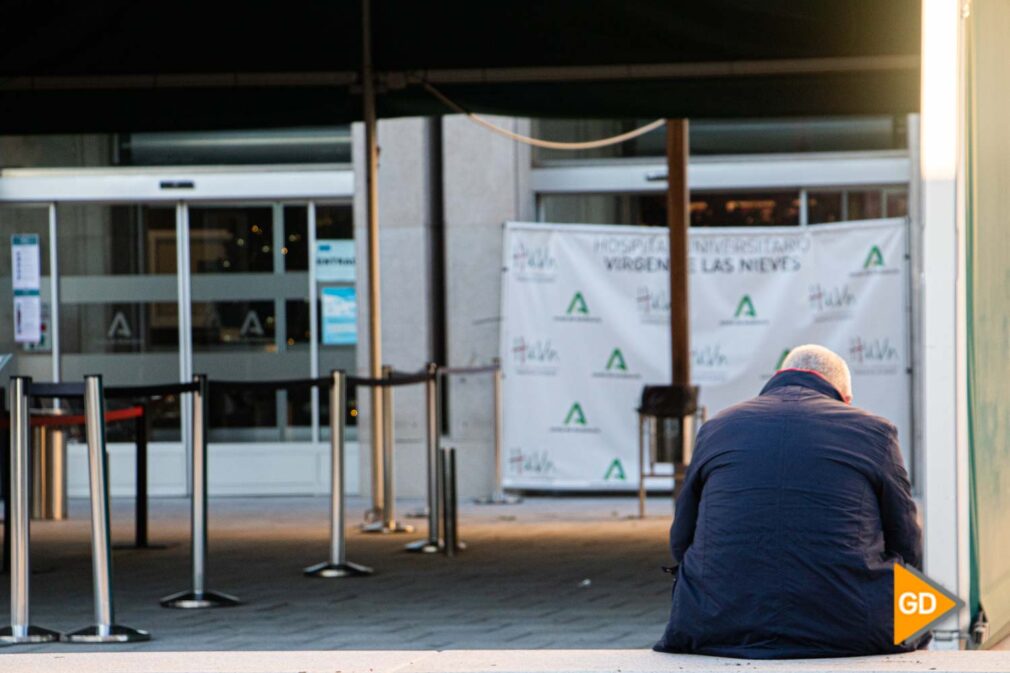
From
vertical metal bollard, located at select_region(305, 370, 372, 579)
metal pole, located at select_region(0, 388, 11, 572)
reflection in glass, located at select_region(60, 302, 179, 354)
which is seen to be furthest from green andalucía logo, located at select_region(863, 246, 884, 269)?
metal pole, located at select_region(0, 388, 11, 572)

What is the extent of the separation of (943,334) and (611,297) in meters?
9.56

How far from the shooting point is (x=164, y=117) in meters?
10.6

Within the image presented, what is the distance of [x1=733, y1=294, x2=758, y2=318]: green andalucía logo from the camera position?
13883mm

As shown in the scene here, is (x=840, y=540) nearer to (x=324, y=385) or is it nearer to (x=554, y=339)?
(x=324, y=385)

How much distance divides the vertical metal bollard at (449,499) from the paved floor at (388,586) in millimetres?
164

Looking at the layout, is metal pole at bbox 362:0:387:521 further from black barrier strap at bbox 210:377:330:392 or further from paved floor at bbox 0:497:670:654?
black barrier strap at bbox 210:377:330:392

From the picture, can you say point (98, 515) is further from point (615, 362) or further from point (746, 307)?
point (746, 307)

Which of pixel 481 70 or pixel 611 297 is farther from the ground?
pixel 481 70

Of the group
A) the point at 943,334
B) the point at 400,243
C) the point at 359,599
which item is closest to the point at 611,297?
the point at 400,243

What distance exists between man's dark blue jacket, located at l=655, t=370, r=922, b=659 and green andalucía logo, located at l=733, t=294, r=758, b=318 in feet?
31.3

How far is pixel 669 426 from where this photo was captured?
1266 cm

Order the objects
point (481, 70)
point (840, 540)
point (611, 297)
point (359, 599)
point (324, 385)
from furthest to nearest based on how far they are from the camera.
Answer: point (611, 297) < point (481, 70) < point (324, 385) < point (359, 599) < point (840, 540)

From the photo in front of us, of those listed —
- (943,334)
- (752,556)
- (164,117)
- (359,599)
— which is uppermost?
(164,117)

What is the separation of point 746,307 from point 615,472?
1815 mm
